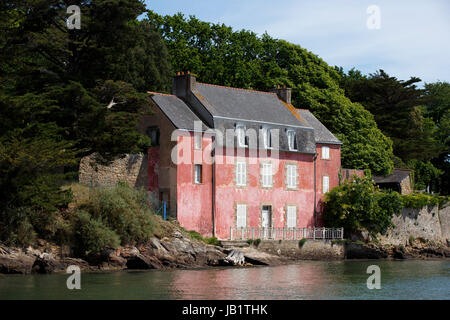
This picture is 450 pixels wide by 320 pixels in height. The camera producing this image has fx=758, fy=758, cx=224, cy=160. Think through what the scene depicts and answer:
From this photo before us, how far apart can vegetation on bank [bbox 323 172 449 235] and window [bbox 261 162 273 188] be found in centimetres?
492

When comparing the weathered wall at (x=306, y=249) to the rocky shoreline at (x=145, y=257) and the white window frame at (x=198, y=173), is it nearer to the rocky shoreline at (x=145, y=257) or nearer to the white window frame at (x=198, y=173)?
the rocky shoreline at (x=145, y=257)

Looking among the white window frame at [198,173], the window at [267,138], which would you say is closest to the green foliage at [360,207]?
the window at [267,138]

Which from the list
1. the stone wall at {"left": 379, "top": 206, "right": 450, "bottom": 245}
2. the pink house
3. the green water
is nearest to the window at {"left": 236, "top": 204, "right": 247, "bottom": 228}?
the pink house

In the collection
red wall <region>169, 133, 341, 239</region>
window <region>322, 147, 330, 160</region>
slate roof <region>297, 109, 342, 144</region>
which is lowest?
red wall <region>169, 133, 341, 239</region>

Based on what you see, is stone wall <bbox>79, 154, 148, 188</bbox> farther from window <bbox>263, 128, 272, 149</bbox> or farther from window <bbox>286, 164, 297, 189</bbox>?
window <bbox>286, 164, 297, 189</bbox>

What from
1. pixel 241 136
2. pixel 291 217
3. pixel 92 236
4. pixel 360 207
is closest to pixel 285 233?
pixel 291 217

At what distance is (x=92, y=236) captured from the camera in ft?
108

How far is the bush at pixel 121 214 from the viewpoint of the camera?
34.4 metres

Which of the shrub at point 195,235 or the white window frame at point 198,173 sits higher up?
the white window frame at point 198,173

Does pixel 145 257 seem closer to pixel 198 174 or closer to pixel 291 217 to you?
pixel 198 174

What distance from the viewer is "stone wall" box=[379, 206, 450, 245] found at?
48312mm

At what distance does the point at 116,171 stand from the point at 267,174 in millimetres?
9815

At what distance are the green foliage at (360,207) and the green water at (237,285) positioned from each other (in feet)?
31.8

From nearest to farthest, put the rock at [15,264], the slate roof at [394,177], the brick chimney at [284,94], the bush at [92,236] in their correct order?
the rock at [15,264] → the bush at [92,236] → the brick chimney at [284,94] → the slate roof at [394,177]
